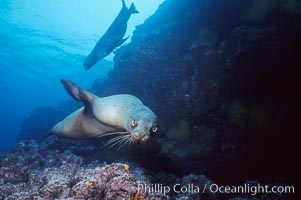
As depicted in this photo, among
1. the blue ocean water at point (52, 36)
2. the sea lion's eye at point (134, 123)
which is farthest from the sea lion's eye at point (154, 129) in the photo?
the blue ocean water at point (52, 36)

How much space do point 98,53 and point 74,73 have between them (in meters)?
28.6

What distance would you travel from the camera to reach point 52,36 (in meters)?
25.2

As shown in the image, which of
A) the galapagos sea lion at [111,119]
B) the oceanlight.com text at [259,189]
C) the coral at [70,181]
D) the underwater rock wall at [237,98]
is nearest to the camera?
the coral at [70,181]

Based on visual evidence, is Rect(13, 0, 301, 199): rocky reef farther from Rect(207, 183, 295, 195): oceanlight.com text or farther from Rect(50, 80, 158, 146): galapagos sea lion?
Rect(50, 80, 158, 146): galapagos sea lion

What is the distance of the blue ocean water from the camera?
20.5 m

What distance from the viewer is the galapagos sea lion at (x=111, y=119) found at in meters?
3.62

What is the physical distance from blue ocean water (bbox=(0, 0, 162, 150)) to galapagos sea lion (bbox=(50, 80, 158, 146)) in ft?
51.9

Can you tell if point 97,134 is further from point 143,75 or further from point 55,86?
point 55,86

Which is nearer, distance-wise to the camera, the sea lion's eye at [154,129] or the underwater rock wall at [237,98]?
the sea lion's eye at [154,129]

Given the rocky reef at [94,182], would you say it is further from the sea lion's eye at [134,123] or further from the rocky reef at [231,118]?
the sea lion's eye at [134,123]

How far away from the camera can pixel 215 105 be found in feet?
18.2

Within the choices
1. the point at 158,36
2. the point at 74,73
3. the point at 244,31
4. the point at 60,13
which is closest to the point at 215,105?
the point at 244,31

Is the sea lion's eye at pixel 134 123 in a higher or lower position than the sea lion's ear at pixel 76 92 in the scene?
lower

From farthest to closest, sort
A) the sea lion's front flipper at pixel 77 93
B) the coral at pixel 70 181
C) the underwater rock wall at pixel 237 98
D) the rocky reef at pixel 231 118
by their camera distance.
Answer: the underwater rock wall at pixel 237 98 → the rocky reef at pixel 231 118 → the sea lion's front flipper at pixel 77 93 → the coral at pixel 70 181
